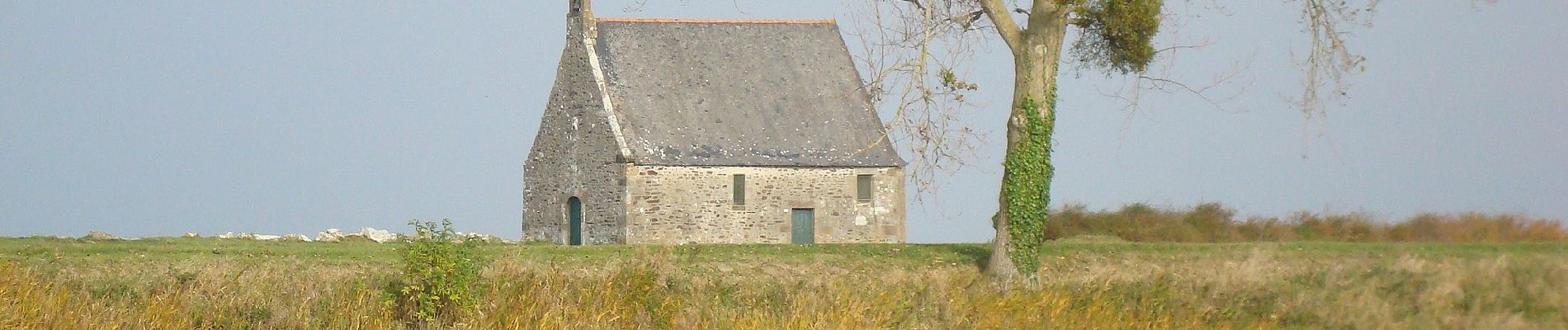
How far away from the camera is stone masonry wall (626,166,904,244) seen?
1451 inches

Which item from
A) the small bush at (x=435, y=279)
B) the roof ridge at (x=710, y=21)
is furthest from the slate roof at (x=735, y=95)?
the small bush at (x=435, y=279)

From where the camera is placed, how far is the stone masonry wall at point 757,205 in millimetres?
36844

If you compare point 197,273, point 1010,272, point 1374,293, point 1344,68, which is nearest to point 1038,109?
point 1010,272

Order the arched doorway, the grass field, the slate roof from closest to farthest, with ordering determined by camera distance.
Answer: the grass field
the slate roof
the arched doorway

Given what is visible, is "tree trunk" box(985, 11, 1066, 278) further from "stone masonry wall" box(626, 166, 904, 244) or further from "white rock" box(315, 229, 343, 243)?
"white rock" box(315, 229, 343, 243)

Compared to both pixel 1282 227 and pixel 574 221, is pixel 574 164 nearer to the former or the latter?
pixel 574 221

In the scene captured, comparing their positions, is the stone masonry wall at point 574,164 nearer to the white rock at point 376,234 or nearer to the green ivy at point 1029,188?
the white rock at point 376,234

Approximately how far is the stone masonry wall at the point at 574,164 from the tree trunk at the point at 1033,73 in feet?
42.5

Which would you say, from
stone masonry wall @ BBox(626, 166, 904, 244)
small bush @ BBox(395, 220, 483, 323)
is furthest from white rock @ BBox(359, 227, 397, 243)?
small bush @ BBox(395, 220, 483, 323)

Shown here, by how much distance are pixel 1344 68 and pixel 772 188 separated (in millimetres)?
16224

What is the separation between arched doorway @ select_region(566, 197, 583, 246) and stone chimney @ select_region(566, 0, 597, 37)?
3599mm

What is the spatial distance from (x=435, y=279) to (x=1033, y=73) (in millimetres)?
9999

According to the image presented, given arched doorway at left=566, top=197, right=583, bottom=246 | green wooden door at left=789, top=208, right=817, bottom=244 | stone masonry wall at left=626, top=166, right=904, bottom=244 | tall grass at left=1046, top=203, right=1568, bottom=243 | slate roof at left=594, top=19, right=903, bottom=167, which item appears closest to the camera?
tall grass at left=1046, top=203, right=1568, bottom=243

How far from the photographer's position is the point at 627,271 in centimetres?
1955
